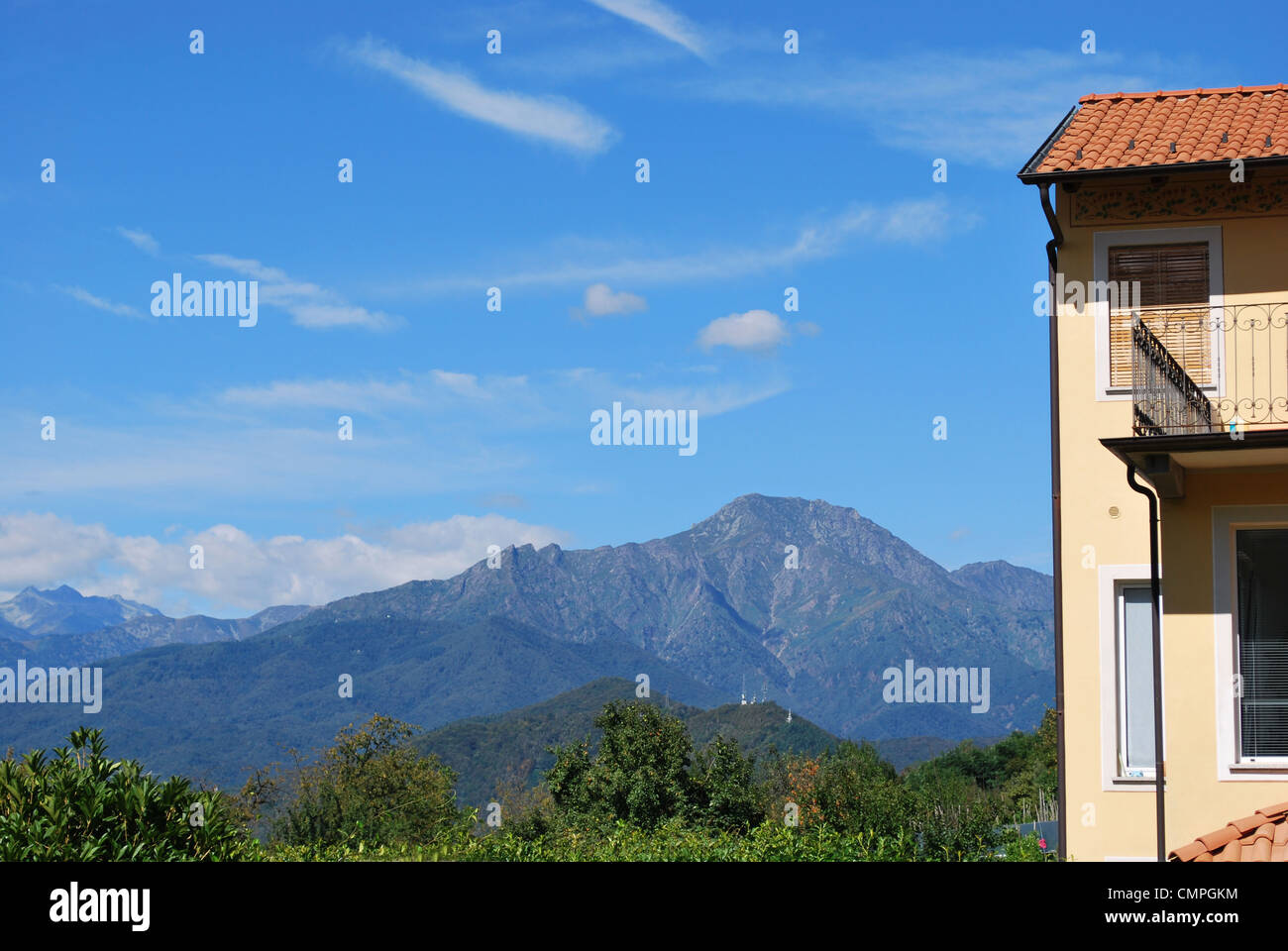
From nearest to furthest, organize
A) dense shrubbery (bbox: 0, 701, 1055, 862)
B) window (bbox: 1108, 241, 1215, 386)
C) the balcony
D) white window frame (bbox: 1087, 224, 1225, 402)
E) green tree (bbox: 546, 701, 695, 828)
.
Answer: dense shrubbery (bbox: 0, 701, 1055, 862) < the balcony < white window frame (bbox: 1087, 224, 1225, 402) < window (bbox: 1108, 241, 1215, 386) < green tree (bbox: 546, 701, 695, 828)

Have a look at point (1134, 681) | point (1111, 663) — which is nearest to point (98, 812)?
point (1111, 663)

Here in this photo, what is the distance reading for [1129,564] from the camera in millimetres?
13305

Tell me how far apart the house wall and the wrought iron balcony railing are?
455mm

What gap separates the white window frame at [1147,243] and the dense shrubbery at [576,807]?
6050 mm

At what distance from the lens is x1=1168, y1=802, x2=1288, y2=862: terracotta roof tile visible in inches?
392

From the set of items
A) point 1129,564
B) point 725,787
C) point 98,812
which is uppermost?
point 1129,564

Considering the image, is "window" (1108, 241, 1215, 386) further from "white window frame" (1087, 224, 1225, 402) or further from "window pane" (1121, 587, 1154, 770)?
"window pane" (1121, 587, 1154, 770)

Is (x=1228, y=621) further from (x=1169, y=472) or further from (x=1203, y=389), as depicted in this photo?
(x=1203, y=389)

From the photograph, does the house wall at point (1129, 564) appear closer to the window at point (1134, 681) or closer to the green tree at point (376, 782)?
the window at point (1134, 681)

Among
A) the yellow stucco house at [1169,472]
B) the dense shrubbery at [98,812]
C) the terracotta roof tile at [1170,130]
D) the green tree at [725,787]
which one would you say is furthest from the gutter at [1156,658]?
the green tree at [725,787]

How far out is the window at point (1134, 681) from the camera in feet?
43.3

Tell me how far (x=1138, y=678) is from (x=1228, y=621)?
1.29 m

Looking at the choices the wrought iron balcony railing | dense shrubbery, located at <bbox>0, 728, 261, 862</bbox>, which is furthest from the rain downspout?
dense shrubbery, located at <bbox>0, 728, 261, 862</bbox>
